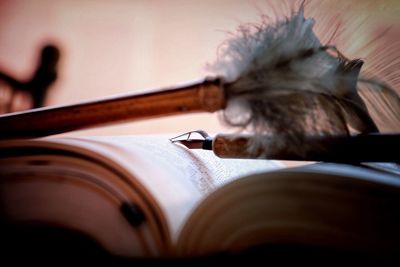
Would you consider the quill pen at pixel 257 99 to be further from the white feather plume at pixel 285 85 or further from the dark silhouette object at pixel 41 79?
the dark silhouette object at pixel 41 79

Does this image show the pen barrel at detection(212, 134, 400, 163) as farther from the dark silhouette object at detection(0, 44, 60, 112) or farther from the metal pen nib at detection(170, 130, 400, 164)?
the dark silhouette object at detection(0, 44, 60, 112)

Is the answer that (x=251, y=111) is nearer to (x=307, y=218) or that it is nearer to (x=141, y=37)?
(x=307, y=218)

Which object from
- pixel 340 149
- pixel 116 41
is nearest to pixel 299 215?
pixel 340 149

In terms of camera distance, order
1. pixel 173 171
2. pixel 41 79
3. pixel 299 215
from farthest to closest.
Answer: pixel 41 79 → pixel 173 171 → pixel 299 215

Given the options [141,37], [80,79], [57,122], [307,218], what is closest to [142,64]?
[141,37]

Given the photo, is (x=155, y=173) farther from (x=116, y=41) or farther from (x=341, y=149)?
(x=116, y=41)

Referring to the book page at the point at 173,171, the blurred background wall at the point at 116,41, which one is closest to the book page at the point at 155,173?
the book page at the point at 173,171
